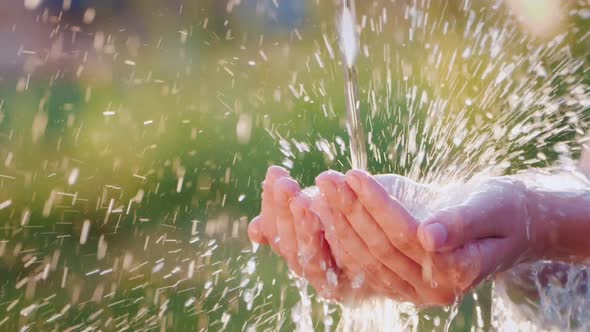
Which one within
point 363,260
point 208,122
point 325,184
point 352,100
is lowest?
point 363,260

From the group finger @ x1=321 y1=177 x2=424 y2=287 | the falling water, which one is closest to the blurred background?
the falling water

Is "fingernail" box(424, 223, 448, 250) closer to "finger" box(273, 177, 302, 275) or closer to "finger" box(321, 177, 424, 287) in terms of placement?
"finger" box(321, 177, 424, 287)

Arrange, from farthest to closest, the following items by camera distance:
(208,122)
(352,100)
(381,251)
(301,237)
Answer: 1. (208,122)
2. (352,100)
3. (301,237)
4. (381,251)

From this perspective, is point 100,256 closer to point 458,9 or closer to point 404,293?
point 458,9

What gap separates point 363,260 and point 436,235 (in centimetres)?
18

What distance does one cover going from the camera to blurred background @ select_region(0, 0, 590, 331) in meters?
3.29

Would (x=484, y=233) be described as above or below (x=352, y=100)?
below

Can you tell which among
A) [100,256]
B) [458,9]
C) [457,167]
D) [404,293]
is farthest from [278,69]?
[404,293]

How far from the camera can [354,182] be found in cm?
100

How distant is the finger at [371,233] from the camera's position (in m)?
1.01

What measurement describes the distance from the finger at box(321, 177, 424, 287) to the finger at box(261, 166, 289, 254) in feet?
0.49

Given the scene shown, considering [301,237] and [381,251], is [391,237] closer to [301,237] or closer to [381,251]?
[381,251]

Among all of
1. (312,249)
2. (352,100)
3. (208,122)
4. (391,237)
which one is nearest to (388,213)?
(391,237)

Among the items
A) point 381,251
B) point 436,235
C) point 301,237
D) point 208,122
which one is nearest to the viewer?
point 436,235
